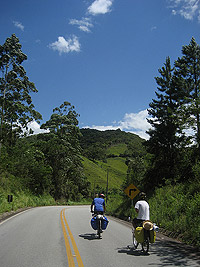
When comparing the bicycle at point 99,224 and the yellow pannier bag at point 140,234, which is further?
the bicycle at point 99,224

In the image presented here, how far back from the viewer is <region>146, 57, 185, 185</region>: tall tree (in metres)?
25.4

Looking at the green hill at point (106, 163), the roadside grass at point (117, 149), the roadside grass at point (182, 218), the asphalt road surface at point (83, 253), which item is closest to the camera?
the asphalt road surface at point (83, 253)

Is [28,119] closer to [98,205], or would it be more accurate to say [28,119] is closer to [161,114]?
[161,114]

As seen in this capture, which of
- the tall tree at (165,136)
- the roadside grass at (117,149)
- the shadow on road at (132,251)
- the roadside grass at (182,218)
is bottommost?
the shadow on road at (132,251)

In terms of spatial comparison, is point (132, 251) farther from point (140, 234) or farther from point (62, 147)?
point (62, 147)

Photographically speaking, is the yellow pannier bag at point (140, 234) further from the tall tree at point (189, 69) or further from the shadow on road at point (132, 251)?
the tall tree at point (189, 69)

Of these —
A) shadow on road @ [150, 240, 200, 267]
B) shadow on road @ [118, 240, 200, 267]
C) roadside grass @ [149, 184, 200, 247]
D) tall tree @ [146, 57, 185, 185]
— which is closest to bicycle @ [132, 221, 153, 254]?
shadow on road @ [118, 240, 200, 267]

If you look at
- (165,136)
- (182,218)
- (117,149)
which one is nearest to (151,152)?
(165,136)

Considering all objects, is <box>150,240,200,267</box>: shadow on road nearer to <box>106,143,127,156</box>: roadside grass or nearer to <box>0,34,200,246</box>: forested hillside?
<box>0,34,200,246</box>: forested hillside

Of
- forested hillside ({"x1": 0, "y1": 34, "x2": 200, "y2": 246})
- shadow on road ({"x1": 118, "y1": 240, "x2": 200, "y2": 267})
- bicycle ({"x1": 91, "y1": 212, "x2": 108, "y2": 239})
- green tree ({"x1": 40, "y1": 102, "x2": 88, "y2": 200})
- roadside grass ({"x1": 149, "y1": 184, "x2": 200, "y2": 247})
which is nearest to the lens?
shadow on road ({"x1": 118, "y1": 240, "x2": 200, "y2": 267})

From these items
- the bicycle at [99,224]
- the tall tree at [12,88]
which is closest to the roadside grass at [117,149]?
the tall tree at [12,88]

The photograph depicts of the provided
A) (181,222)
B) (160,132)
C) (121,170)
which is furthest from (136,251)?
(121,170)

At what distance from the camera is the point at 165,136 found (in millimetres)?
25922

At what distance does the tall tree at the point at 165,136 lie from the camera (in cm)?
2544
